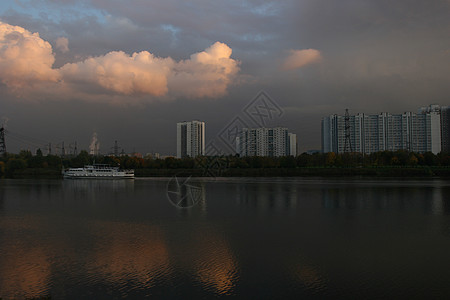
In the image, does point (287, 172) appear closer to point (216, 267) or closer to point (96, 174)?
point (96, 174)

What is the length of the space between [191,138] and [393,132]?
4854 cm

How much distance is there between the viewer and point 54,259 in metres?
7.25

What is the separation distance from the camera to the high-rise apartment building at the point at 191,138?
8962 cm

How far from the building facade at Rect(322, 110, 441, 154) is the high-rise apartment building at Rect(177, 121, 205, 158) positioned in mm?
33304

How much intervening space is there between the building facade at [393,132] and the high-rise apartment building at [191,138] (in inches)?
1311

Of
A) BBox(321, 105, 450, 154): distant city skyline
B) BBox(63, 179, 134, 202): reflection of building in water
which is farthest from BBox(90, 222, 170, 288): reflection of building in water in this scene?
BBox(321, 105, 450, 154): distant city skyline

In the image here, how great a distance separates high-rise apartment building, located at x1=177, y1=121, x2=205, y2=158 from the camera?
89625 mm

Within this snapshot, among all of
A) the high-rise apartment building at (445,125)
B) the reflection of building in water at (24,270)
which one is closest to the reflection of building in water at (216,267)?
the reflection of building in water at (24,270)

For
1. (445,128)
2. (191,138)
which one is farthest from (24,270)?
(445,128)

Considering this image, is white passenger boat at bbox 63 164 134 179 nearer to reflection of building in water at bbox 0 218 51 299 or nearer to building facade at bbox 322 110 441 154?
reflection of building in water at bbox 0 218 51 299

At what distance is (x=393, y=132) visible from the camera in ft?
263

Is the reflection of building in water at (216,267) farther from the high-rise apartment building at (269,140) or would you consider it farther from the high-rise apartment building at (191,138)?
the high-rise apartment building at (269,140)

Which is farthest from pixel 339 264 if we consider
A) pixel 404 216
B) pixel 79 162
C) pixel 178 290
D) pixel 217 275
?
pixel 79 162

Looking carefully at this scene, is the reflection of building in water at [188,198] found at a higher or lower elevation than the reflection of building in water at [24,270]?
lower
